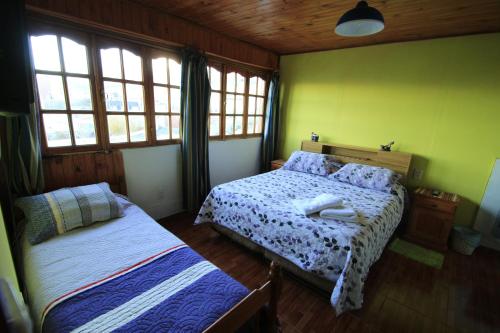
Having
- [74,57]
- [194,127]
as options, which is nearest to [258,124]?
[194,127]

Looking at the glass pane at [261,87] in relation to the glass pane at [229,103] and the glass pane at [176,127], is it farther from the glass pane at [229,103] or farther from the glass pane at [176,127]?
the glass pane at [176,127]

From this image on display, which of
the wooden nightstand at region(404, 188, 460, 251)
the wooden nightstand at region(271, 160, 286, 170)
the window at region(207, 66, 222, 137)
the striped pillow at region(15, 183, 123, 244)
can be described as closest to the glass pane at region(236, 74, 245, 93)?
the window at region(207, 66, 222, 137)

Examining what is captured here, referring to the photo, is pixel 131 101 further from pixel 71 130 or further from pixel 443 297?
pixel 443 297

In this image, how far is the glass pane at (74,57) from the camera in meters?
1.96

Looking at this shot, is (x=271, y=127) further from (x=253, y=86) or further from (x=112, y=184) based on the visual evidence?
(x=112, y=184)

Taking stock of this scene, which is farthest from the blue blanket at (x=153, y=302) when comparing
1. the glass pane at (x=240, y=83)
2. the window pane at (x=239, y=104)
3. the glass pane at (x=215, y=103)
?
the glass pane at (x=240, y=83)

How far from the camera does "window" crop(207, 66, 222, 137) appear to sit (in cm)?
314

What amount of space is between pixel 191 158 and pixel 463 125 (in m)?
3.19

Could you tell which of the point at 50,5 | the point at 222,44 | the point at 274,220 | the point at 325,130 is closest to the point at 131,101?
the point at 50,5

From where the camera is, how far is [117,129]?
2.38m

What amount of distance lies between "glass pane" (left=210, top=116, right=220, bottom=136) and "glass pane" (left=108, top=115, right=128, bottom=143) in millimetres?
1174

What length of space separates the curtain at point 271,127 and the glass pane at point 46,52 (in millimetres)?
2782

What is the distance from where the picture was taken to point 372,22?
1497 millimetres

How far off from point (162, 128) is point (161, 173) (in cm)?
54
